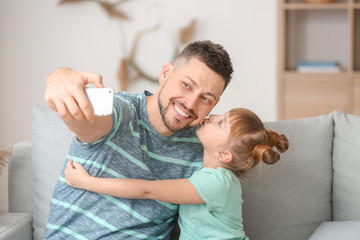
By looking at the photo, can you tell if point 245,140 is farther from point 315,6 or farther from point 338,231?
point 315,6

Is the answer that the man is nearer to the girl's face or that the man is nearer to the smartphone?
the girl's face

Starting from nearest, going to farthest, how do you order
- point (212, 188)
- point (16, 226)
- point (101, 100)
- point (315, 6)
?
point (101, 100), point (212, 188), point (16, 226), point (315, 6)

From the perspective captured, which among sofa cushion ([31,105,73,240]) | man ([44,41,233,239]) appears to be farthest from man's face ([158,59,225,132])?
sofa cushion ([31,105,73,240])

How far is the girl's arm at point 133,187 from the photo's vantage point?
4.55ft

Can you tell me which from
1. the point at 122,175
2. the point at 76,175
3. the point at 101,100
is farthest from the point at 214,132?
the point at 101,100

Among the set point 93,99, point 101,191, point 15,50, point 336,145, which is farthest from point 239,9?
point 93,99

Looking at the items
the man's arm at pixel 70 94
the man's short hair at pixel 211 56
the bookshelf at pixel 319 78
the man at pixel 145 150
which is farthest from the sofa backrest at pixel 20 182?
the bookshelf at pixel 319 78

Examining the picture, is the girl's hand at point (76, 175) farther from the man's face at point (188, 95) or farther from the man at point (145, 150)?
the man's face at point (188, 95)

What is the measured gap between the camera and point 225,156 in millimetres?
1607

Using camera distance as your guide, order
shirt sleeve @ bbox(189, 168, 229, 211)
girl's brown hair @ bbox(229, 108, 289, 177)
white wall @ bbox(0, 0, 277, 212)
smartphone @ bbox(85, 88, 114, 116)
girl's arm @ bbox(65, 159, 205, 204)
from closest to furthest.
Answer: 1. smartphone @ bbox(85, 88, 114, 116)
2. girl's arm @ bbox(65, 159, 205, 204)
3. shirt sleeve @ bbox(189, 168, 229, 211)
4. girl's brown hair @ bbox(229, 108, 289, 177)
5. white wall @ bbox(0, 0, 277, 212)

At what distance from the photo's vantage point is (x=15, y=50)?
3867 mm

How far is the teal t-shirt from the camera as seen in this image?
1.50 metres

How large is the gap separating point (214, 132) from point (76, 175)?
45cm

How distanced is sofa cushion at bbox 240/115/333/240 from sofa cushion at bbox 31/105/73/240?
641 mm
